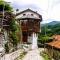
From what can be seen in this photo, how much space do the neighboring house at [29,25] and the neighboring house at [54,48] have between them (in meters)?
0.15

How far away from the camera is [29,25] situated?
3061 mm

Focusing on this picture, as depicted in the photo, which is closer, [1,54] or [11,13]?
[1,54]

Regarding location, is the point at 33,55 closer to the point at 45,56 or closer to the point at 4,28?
the point at 45,56

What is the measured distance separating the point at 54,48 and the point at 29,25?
365 mm

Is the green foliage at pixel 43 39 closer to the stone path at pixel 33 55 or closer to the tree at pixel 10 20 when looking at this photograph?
the stone path at pixel 33 55

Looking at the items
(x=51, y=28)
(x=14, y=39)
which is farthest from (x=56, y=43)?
(x=14, y=39)

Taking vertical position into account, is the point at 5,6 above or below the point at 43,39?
above

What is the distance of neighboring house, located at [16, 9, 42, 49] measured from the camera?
300 cm

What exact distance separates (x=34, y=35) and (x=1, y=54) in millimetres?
307

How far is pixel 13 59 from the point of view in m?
3.03

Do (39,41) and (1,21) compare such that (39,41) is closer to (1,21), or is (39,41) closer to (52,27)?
(52,27)

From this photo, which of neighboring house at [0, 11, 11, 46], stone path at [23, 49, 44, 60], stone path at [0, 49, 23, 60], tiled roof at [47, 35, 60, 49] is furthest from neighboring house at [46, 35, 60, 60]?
neighboring house at [0, 11, 11, 46]

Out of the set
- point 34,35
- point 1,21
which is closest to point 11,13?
point 1,21

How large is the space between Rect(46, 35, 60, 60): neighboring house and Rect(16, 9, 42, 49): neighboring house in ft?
0.49
